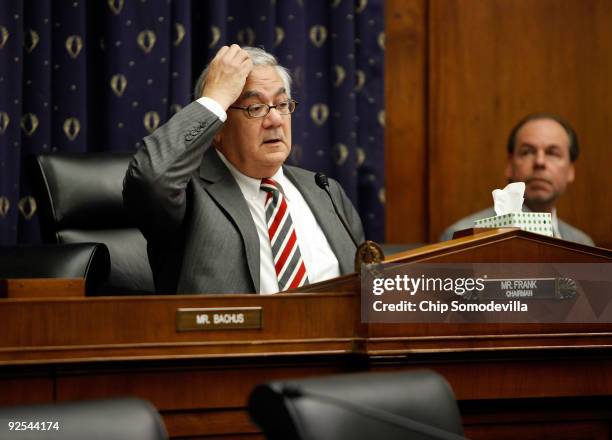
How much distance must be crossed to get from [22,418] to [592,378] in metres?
1.16

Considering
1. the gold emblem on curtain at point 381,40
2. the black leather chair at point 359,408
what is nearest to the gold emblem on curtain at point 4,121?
the gold emblem on curtain at point 381,40

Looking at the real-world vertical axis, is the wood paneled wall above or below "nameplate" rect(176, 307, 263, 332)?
above

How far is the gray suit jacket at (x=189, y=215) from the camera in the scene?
2262mm

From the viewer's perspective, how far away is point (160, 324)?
5.45ft

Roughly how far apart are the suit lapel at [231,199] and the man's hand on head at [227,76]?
0.20 meters

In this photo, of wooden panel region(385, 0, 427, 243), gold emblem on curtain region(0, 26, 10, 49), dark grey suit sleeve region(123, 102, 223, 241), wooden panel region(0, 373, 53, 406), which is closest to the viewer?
wooden panel region(0, 373, 53, 406)

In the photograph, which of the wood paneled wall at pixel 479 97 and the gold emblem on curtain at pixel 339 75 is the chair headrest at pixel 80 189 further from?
the wood paneled wall at pixel 479 97

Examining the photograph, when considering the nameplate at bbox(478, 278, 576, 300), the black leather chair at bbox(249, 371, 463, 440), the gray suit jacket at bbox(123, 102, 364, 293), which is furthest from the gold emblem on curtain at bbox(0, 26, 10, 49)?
the black leather chair at bbox(249, 371, 463, 440)

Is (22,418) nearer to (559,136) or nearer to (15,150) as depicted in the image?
(15,150)

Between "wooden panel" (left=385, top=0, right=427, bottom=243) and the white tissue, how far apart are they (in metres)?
1.78

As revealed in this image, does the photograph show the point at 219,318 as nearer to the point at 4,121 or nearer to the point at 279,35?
the point at 4,121

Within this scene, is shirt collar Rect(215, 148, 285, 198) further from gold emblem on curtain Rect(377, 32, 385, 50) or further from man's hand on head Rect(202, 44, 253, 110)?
gold emblem on curtain Rect(377, 32, 385, 50)

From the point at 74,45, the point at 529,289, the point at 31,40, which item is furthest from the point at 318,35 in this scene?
the point at 529,289

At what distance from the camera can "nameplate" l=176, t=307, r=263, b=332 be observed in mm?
1678
